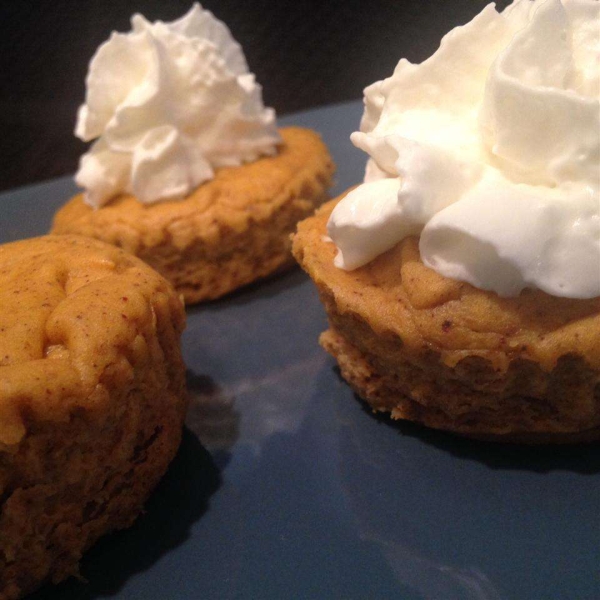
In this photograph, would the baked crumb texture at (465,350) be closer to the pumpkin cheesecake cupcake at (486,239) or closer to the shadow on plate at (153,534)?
the pumpkin cheesecake cupcake at (486,239)

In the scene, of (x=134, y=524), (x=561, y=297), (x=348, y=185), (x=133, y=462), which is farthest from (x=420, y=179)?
(x=348, y=185)

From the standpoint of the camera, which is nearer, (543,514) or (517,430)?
(543,514)

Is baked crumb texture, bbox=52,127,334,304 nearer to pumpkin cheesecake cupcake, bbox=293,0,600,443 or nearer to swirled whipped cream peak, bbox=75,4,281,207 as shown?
swirled whipped cream peak, bbox=75,4,281,207

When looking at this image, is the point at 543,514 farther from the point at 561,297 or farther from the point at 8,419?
the point at 8,419

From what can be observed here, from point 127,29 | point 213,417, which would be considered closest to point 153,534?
point 213,417

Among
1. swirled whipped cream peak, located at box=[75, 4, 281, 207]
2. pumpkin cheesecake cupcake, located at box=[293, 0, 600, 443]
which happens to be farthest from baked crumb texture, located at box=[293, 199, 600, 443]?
swirled whipped cream peak, located at box=[75, 4, 281, 207]

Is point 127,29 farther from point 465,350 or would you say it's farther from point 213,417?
point 465,350

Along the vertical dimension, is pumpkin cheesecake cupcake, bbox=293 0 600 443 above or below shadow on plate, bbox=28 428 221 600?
above
